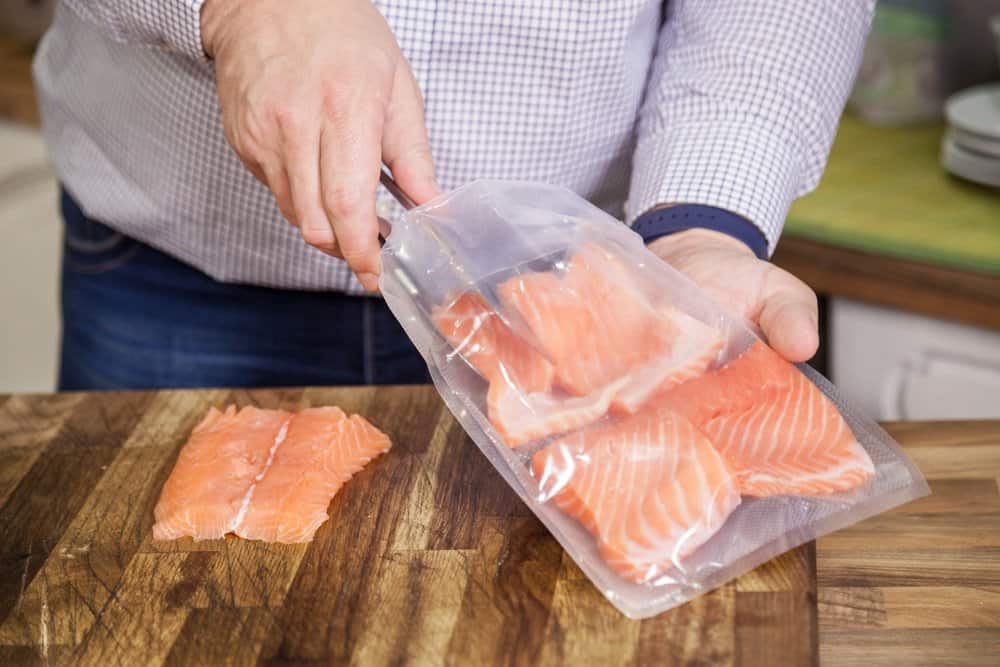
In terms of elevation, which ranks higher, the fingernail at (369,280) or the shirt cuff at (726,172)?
the shirt cuff at (726,172)

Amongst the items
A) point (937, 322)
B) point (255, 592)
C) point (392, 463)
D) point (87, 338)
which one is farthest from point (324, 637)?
point (937, 322)

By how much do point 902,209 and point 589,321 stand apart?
1098mm

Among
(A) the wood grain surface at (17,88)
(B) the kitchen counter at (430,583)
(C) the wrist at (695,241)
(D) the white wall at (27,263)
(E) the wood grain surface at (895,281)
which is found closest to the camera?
(B) the kitchen counter at (430,583)

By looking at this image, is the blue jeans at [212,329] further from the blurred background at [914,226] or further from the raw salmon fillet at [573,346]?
the blurred background at [914,226]

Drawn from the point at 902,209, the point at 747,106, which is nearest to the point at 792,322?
the point at 747,106

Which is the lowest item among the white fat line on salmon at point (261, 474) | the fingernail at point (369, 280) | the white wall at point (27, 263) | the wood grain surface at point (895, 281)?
the white wall at point (27, 263)

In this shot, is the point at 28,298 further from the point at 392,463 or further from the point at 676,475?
the point at 676,475

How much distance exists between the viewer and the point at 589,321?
43.2 inches

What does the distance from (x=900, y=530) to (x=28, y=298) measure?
256 centimetres

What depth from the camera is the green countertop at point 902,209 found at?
1.91 m

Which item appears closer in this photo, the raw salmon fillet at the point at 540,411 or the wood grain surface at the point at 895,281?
the raw salmon fillet at the point at 540,411

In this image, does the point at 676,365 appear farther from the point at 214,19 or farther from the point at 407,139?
the point at 214,19

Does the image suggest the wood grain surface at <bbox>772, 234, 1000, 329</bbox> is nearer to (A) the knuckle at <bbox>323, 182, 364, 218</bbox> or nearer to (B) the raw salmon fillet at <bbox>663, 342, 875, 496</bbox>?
(B) the raw salmon fillet at <bbox>663, 342, 875, 496</bbox>

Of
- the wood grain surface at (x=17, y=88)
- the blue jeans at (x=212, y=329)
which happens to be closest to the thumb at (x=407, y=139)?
the blue jeans at (x=212, y=329)
